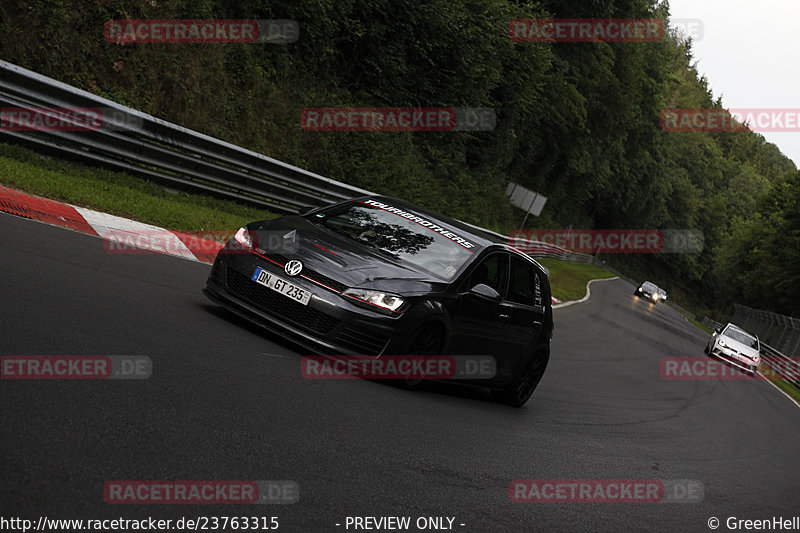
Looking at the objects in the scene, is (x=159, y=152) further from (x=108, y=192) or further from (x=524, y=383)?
(x=524, y=383)

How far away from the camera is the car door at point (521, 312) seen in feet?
29.2

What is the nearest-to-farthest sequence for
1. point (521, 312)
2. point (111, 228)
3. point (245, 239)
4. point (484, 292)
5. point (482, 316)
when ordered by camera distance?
1. point (245, 239)
2. point (484, 292)
3. point (482, 316)
4. point (521, 312)
5. point (111, 228)

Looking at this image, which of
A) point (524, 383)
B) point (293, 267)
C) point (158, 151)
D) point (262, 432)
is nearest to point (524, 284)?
point (524, 383)

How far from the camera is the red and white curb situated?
9984mm

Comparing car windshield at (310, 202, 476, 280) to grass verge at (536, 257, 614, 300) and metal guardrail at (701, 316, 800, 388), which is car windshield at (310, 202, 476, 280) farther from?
metal guardrail at (701, 316, 800, 388)

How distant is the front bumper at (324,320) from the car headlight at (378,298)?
3.0 inches

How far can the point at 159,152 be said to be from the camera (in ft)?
48.1

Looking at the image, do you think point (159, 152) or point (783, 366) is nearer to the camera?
point (159, 152)

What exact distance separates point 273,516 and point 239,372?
2371 mm

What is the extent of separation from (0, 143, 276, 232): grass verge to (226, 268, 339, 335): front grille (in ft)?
15.8

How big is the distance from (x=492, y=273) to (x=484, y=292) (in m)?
0.65

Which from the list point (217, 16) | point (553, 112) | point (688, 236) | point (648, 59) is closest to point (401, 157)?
point (217, 16)

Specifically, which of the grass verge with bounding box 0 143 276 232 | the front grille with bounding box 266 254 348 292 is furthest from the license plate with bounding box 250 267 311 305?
the grass verge with bounding box 0 143 276 232

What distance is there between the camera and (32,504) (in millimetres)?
3277
